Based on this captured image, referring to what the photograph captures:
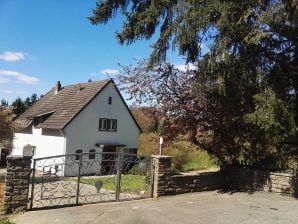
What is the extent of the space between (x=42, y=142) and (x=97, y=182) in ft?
77.3

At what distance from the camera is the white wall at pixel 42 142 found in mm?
32188

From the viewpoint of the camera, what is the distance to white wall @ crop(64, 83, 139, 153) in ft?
106

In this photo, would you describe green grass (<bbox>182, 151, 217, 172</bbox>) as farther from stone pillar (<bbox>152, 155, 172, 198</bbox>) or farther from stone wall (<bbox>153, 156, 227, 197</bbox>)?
stone pillar (<bbox>152, 155, 172, 198</bbox>)

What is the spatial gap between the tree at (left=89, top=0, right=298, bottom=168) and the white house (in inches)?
689

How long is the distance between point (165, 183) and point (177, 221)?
3.23m

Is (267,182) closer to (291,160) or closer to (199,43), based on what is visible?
(291,160)

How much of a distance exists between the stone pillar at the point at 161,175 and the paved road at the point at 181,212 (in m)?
0.29

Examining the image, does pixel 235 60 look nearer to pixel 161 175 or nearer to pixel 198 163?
pixel 161 175

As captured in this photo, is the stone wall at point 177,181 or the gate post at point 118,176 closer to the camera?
the gate post at point 118,176

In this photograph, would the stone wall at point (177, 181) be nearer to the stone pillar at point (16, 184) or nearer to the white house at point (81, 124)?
the stone pillar at point (16, 184)

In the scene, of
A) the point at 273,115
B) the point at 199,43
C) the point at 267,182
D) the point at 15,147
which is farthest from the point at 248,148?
the point at 15,147

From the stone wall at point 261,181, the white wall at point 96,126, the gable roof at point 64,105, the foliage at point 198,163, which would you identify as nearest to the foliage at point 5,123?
the gable roof at point 64,105

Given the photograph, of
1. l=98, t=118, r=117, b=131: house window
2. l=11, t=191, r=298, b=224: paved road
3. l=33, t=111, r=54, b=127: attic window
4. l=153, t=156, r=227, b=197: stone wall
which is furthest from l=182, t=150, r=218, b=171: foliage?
l=11, t=191, r=298, b=224: paved road

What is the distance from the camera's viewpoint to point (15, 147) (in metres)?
37.8
